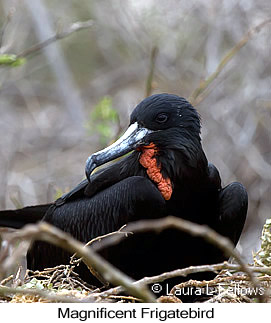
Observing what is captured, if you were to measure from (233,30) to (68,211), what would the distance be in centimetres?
290

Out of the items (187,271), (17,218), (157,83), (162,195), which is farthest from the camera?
(157,83)

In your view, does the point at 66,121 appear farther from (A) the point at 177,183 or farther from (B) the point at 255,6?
(A) the point at 177,183

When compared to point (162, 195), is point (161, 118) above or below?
above

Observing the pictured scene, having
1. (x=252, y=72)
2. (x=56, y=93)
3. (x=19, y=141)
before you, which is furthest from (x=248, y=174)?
(x=56, y=93)

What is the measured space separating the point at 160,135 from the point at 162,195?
28 cm

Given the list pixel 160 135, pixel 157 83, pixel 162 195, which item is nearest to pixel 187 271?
pixel 162 195

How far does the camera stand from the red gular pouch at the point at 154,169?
326 cm

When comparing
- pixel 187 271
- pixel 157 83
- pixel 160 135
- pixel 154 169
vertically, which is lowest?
pixel 187 271

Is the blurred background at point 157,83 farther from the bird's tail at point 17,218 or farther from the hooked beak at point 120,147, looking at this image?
the hooked beak at point 120,147

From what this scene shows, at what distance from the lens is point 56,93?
880 cm

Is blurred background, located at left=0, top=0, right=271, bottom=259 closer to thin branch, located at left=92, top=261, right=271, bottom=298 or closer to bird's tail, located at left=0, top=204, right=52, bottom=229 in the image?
bird's tail, located at left=0, top=204, right=52, bottom=229

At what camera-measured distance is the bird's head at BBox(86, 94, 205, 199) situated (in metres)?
3.28

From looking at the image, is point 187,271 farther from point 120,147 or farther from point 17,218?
point 17,218

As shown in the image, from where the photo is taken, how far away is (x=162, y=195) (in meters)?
3.23
